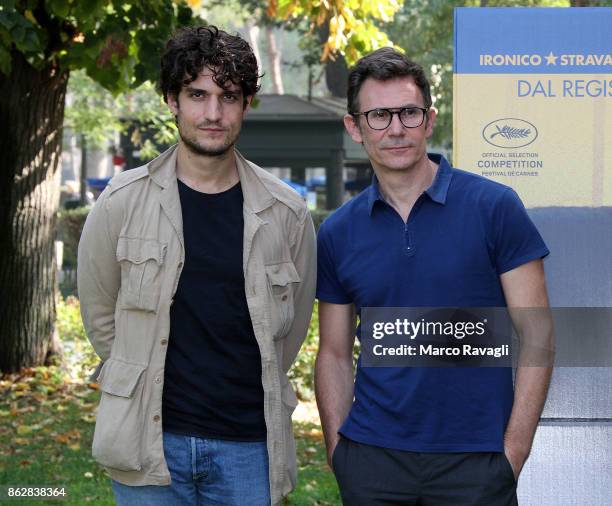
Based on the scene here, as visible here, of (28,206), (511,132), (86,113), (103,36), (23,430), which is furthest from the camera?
(86,113)

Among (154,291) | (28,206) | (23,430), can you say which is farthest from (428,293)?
(28,206)

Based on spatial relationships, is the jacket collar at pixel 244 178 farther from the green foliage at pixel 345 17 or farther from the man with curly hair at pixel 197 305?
the green foliage at pixel 345 17

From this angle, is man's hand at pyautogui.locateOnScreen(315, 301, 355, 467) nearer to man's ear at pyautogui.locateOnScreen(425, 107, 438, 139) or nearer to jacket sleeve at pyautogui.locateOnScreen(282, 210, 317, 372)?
jacket sleeve at pyautogui.locateOnScreen(282, 210, 317, 372)

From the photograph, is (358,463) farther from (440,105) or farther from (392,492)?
(440,105)

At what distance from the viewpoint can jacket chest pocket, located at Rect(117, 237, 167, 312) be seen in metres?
3.36

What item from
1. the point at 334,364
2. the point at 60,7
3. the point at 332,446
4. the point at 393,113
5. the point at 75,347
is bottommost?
the point at 75,347

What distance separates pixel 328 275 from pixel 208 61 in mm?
788

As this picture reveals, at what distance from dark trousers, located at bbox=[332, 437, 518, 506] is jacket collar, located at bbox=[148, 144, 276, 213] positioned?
89cm

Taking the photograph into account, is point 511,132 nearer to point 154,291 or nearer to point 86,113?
point 154,291

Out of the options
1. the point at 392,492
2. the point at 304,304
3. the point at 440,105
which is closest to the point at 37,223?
the point at 304,304

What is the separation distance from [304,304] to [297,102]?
24.4 m

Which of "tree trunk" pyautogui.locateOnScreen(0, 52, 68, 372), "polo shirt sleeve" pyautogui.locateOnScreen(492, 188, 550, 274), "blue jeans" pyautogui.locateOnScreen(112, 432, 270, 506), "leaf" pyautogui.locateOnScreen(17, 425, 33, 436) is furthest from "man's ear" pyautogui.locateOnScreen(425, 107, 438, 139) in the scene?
"tree trunk" pyautogui.locateOnScreen(0, 52, 68, 372)

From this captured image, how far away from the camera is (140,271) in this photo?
3400mm

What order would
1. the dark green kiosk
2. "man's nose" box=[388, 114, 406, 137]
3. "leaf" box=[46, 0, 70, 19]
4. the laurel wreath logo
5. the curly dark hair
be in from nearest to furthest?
"man's nose" box=[388, 114, 406, 137] < the curly dark hair < the laurel wreath logo < "leaf" box=[46, 0, 70, 19] < the dark green kiosk
